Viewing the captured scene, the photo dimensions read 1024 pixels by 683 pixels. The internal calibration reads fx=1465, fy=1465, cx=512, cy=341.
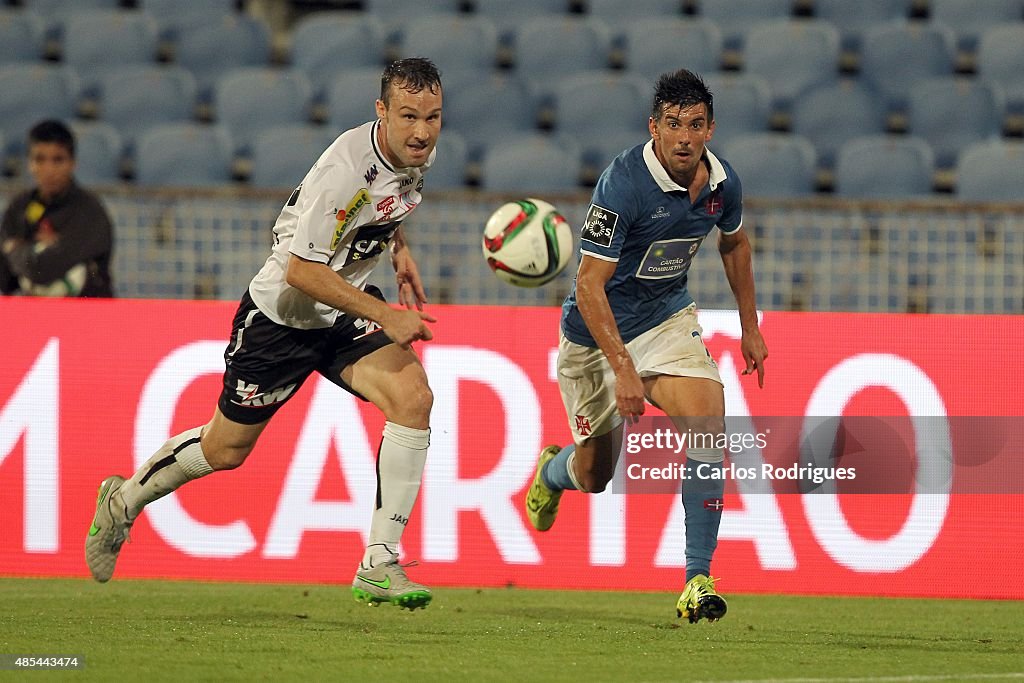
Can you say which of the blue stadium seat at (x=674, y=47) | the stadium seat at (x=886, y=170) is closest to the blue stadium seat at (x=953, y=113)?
the stadium seat at (x=886, y=170)

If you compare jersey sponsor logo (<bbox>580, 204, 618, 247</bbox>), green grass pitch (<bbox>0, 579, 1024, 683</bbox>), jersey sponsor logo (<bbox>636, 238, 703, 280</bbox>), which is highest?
jersey sponsor logo (<bbox>580, 204, 618, 247</bbox>)

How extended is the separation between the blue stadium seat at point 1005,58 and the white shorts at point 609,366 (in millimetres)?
6029

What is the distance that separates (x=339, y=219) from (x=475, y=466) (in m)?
2.47

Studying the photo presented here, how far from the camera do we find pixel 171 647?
524 centimetres

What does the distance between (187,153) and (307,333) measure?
5.22 meters

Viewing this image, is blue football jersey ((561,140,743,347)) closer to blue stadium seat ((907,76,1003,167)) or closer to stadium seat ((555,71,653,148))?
stadium seat ((555,71,653,148))

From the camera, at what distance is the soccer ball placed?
6.33 metres

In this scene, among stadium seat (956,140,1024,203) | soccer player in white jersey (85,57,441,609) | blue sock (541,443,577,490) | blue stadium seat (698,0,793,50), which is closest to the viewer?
soccer player in white jersey (85,57,441,609)

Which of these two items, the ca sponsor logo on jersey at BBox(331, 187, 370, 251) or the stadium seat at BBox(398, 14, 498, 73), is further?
the stadium seat at BBox(398, 14, 498, 73)

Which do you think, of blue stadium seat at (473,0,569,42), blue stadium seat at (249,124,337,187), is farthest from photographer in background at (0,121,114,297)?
blue stadium seat at (473,0,569,42)

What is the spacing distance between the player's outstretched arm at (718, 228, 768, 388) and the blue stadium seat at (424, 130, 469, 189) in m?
4.45

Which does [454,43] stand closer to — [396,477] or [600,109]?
[600,109]

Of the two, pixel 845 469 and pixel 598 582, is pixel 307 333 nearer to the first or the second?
pixel 598 582

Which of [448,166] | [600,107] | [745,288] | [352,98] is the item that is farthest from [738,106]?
[745,288]
